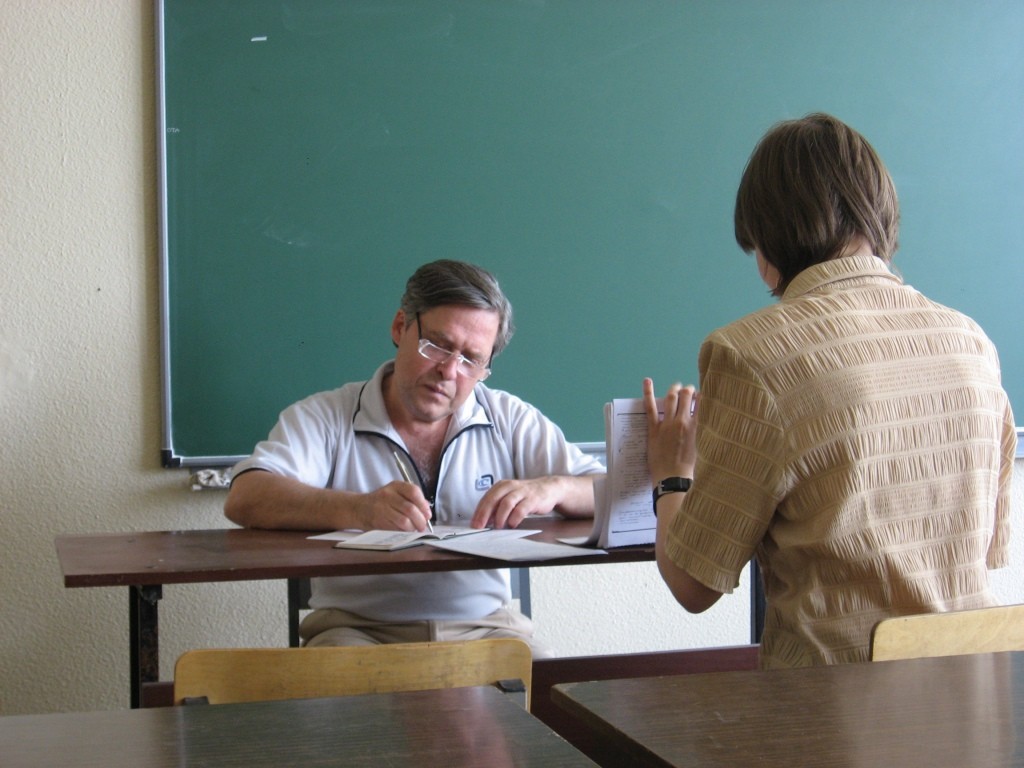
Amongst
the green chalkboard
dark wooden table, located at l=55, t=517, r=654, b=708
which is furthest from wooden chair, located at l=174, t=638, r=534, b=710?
the green chalkboard

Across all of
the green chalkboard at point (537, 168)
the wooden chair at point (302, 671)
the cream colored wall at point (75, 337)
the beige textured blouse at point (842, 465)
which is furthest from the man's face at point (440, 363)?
the wooden chair at point (302, 671)

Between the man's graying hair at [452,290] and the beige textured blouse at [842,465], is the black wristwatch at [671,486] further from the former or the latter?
the man's graying hair at [452,290]

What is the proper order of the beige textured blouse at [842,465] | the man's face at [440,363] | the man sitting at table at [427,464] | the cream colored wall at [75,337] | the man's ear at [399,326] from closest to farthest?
the beige textured blouse at [842,465], the man sitting at table at [427,464], the man's face at [440,363], the man's ear at [399,326], the cream colored wall at [75,337]

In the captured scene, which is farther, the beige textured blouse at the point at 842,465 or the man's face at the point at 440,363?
the man's face at the point at 440,363

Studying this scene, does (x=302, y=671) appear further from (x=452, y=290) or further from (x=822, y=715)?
(x=452, y=290)

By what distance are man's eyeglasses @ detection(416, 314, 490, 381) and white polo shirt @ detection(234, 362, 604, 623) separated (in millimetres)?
82

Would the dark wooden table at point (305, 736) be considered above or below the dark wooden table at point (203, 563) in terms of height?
above

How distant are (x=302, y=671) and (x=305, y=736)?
0.41 m

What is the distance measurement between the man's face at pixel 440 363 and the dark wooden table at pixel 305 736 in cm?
154

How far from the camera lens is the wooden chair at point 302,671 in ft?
3.83

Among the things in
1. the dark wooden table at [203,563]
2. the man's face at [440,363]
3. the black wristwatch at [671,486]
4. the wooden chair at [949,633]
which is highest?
the man's face at [440,363]

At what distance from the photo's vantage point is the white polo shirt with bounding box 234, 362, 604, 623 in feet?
7.32

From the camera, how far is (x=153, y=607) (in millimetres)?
1803

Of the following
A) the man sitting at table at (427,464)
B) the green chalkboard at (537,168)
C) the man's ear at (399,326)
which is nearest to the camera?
the man sitting at table at (427,464)
